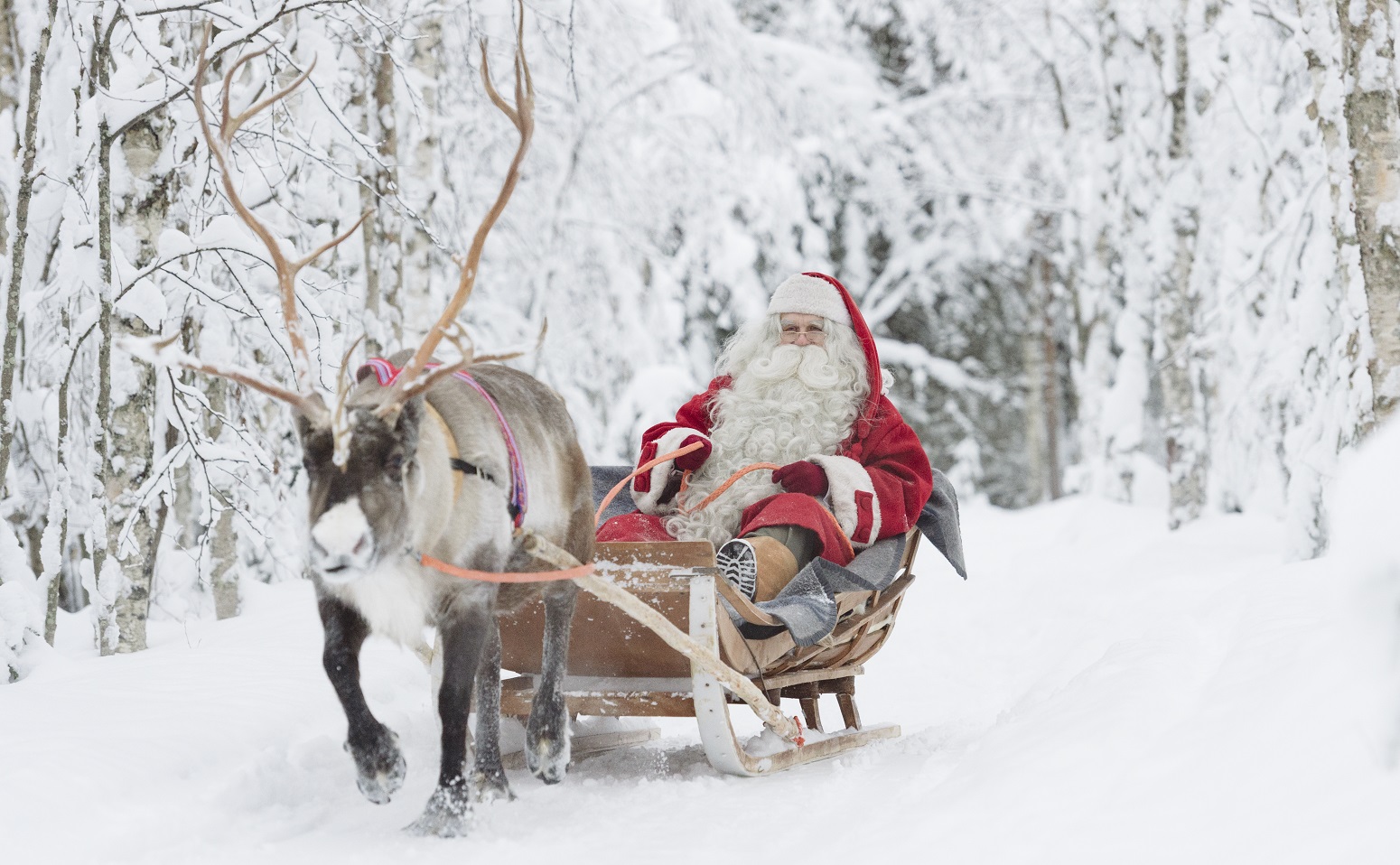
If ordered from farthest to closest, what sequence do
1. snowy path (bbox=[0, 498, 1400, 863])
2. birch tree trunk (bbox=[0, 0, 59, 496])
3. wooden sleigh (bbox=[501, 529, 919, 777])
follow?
birch tree trunk (bbox=[0, 0, 59, 496]) < wooden sleigh (bbox=[501, 529, 919, 777]) < snowy path (bbox=[0, 498, 1400, 863])

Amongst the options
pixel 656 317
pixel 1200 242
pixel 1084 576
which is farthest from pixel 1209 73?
pixel 656 317

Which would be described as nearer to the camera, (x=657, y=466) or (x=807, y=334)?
(x=657, y=466)

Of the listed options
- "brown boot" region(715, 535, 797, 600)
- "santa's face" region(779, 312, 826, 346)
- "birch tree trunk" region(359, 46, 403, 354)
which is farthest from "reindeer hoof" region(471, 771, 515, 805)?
"birch tree trunk" region(359, 46, 403, 354)

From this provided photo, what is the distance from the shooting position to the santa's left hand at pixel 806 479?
421 centimetres

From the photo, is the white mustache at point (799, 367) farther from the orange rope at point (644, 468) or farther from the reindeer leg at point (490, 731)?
the reindeer leg at point (490, 731)

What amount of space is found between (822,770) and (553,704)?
96 cm

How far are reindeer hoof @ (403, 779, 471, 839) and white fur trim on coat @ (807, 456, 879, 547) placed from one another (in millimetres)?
1675

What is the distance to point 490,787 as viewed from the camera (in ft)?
10.5

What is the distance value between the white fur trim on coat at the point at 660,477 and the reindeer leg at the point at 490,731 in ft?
4.39

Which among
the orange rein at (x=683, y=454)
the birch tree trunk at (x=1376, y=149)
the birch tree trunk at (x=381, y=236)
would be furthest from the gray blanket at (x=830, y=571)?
the birch tree trunk at (x=381, y=236)

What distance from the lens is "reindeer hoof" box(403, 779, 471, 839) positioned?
2832 mm

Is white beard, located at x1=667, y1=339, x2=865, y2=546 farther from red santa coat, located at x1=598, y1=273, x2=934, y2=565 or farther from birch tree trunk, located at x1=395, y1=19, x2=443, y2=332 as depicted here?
birch tree trunk, located at x1=395, y1=19, x2=443, y2=332

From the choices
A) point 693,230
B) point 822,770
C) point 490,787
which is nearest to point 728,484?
point 822,770

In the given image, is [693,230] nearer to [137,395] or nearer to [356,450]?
[137,395]
